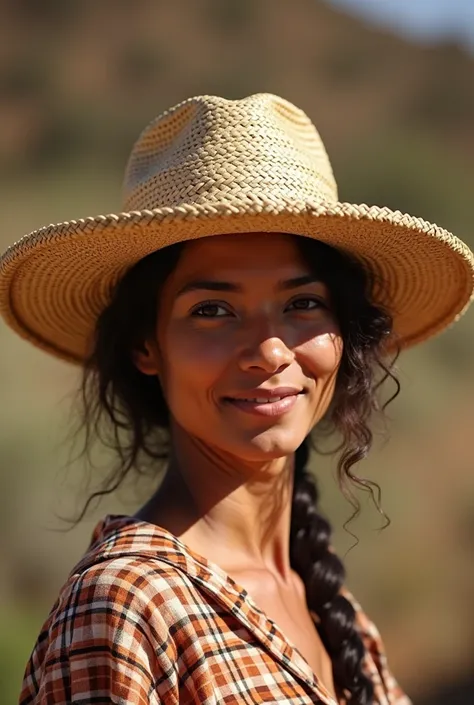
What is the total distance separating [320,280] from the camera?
207 centimetres

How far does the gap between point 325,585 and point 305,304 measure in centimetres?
68

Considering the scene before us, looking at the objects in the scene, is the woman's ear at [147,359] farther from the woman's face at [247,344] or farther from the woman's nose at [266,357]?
the woman's nose at [266,357]

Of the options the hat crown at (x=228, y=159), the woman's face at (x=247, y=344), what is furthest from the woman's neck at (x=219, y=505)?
the hat crown at (x=228, y=159)

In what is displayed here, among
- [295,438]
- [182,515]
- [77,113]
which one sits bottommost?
[182,515]

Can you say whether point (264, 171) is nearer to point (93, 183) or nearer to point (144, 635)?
point (144, 635)

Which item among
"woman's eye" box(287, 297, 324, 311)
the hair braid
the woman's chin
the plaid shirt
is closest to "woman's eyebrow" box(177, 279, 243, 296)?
"woman's eye" box(287, 297, 324, 311)

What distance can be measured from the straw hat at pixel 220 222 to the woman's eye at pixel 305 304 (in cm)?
12

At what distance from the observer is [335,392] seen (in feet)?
7.51

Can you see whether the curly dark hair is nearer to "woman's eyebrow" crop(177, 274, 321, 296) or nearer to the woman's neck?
"woman's eyebrow" crop(177, 274, 321, 296)

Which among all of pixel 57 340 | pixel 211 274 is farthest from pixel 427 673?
pixel 211 274

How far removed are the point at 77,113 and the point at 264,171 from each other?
57.4 ft

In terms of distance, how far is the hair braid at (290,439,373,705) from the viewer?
224 cm

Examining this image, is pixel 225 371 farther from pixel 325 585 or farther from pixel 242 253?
pixel 325 585

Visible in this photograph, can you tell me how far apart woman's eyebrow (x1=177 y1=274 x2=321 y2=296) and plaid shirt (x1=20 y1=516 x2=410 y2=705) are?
17.1 inches
